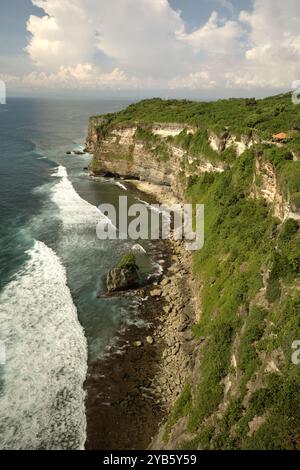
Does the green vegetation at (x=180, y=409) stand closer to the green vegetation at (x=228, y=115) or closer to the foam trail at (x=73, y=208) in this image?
the green vegetation at (x=228, y=115)

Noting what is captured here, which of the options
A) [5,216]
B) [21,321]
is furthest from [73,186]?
[21,321]

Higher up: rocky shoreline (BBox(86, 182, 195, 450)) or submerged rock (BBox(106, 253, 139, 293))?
submerged rock (BBox(106, 253, 139, 293))

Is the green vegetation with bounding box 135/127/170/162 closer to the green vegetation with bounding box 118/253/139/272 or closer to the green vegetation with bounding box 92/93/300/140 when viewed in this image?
the green vegetation with bounding box 92/93/300/140

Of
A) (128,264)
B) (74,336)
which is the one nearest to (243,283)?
(128,264)

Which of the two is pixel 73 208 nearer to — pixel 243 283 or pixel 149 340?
pixel 149 340

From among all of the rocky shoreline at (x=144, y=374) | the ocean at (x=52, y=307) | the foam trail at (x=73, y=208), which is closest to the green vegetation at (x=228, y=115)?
the ocean at (x=52, y=307)

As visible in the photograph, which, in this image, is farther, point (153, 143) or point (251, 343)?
point (153, 143)

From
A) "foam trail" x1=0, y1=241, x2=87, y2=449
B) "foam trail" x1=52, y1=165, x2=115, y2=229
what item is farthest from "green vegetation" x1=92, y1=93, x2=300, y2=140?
"foam trail" x1=0, y1=241, x2=87, y2=449
